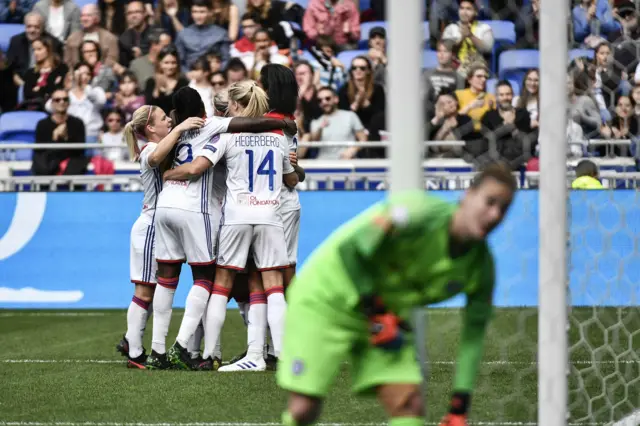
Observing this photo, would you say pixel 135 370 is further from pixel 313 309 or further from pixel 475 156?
pixel 313 309

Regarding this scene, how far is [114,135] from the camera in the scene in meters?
14.0

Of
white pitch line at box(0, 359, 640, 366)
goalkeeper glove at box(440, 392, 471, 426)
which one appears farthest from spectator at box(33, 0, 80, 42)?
goalkeeper glove at box(440, 392, 471, 426)

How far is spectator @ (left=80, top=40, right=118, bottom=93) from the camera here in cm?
1455

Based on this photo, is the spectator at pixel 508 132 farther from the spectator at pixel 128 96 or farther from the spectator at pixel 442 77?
the spectator at pixel 128 96

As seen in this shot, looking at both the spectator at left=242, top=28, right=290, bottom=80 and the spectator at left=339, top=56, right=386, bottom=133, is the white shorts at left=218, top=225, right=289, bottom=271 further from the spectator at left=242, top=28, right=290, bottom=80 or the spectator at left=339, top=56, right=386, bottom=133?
the spectator at left=242, top=28, right=290, bottom=80

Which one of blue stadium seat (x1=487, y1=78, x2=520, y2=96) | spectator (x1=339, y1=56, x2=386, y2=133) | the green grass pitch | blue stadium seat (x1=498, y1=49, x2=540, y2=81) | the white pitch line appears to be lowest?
the white pitch line

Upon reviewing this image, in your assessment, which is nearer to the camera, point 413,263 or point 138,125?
point 413,263

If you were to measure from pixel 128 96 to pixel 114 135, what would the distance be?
61 cm

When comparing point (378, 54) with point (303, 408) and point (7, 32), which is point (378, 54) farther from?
point (303, 408)

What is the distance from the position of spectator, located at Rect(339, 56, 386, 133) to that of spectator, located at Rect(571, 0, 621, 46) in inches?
294

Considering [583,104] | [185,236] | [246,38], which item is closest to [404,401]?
[583,104]

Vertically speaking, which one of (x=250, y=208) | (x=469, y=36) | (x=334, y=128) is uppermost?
(x=469, y=36)

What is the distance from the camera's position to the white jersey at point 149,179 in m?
7.56

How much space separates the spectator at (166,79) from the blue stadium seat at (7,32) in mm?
2727
